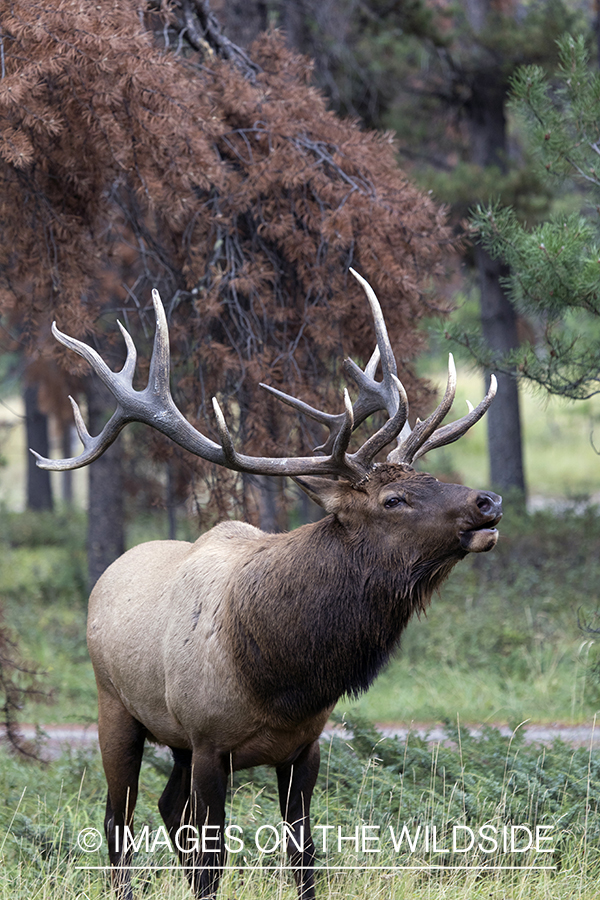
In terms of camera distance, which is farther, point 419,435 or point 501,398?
point 501,398

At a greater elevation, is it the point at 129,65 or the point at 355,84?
the point at 355,84

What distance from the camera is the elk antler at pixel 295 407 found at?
403cm

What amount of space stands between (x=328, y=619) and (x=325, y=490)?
0.54 meters

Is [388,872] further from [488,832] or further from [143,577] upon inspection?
[143,577]

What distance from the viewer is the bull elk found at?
12.7ft

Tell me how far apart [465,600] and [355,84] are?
6.53 m

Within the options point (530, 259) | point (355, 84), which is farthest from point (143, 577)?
point (355, 84)

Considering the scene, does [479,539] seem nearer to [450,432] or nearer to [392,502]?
[392,502]

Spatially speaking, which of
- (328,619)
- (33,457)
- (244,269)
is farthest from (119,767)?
(33,457)

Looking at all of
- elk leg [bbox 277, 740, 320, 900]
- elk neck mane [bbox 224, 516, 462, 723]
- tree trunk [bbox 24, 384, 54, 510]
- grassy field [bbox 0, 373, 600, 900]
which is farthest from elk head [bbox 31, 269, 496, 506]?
tree trunk [bbox 24, 384, 54, 510]

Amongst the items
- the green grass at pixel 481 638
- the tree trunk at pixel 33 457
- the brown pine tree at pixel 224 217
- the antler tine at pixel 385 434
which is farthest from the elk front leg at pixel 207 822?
the tree trunk at pixel 33 457

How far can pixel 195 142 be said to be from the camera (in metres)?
5.23

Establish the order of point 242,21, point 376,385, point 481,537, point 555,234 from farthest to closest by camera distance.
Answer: point 242,21, point 555,234, point 376,385, point 481,537

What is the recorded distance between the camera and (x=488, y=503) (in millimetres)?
3703
